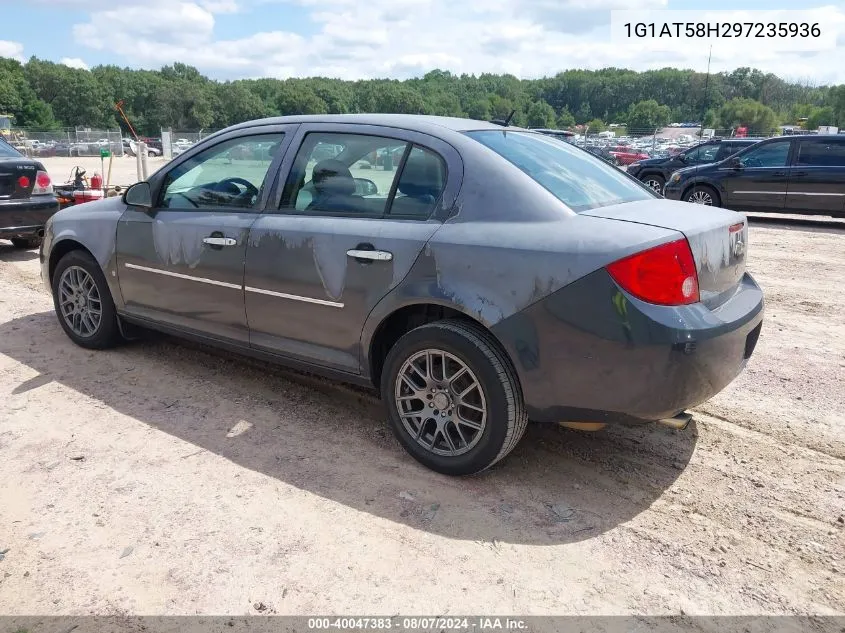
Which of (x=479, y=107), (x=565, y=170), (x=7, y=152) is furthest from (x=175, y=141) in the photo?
(x=479, y=107)

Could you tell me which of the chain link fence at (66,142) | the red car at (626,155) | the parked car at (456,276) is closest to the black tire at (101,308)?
the parked car at (456,276)

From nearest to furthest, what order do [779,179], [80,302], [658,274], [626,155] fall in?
[658,274] → [80,302] → [779,179] → [626,155]

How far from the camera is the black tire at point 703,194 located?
44.2ft

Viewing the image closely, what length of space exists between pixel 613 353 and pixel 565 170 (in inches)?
45.8

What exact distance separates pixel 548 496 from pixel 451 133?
1.83 metres

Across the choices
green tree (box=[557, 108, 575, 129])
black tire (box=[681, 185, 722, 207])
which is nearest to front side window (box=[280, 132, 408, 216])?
black tire (box=[681, 185, 722, 207])

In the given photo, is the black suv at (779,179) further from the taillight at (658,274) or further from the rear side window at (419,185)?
the taillight at (658,274)

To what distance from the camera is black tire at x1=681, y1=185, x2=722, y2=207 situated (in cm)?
1346

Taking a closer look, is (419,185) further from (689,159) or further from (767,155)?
(689,159)

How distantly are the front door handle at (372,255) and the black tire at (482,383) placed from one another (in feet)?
1.25

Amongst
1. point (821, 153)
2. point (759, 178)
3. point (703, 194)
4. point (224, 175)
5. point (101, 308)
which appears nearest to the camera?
point (224, 175)

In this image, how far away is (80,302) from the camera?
514 centimetres

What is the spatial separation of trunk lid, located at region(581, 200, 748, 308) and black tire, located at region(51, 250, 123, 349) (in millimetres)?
3505

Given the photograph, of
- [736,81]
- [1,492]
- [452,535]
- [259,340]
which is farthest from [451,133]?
[736,81]
